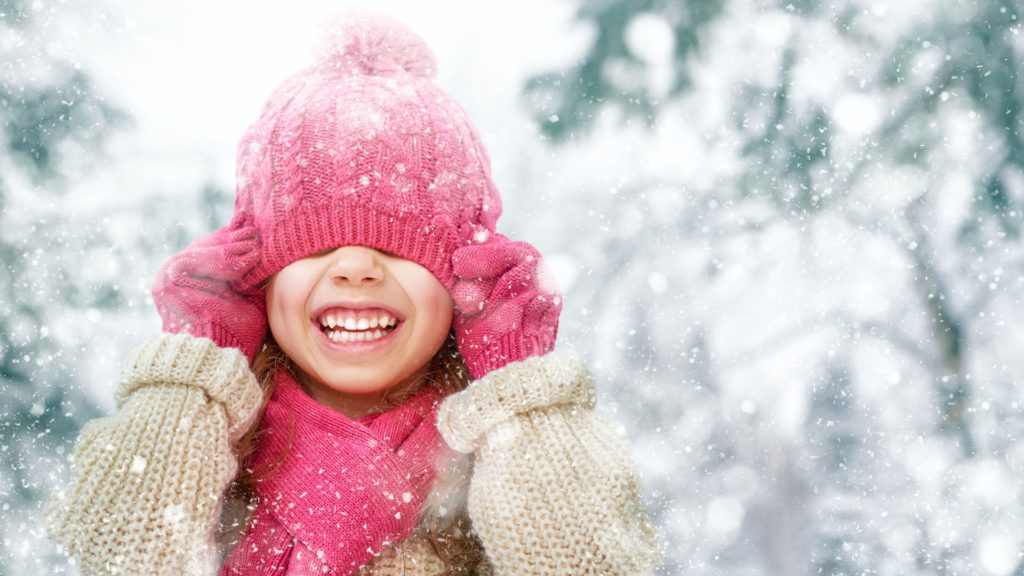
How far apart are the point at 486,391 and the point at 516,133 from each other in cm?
137

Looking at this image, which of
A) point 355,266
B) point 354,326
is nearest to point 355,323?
point 354,326

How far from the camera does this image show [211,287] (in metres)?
1.24

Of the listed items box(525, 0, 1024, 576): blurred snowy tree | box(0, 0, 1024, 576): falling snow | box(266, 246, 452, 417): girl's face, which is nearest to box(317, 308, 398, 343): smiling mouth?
box(266, 246, 452, 417): girl's face

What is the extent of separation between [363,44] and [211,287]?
519mm

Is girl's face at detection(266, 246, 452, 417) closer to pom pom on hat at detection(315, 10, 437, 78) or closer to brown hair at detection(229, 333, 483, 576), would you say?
brown hair at detection(229, 333, 483, 576)

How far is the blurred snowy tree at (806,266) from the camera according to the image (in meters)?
2.08

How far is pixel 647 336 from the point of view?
8.05 feet

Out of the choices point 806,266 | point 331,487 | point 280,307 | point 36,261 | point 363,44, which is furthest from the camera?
point 806,266

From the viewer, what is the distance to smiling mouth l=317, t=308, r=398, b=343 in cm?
121

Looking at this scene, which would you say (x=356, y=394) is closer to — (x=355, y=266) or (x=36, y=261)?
(x=355, y=266)

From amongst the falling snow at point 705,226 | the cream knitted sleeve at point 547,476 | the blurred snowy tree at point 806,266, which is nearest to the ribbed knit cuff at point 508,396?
the cream knitted sleeve at point 547,476

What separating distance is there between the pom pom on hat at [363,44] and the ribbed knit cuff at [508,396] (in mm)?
625

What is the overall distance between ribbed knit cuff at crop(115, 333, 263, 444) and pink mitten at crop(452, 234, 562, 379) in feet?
1.17

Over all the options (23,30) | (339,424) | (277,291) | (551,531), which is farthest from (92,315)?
(551,531)
